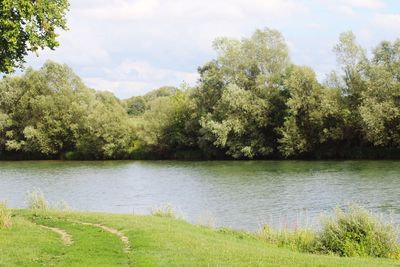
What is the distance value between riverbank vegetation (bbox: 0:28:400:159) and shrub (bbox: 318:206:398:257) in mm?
48689

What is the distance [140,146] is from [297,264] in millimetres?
82365

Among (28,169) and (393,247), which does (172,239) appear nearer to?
(393,247)

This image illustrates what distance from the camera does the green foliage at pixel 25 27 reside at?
22.5m

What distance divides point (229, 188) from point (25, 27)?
99.0 ft

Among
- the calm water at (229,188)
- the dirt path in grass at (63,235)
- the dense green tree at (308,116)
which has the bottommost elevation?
the calm water at (229,188)

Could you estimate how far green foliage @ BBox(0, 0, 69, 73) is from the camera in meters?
22.5

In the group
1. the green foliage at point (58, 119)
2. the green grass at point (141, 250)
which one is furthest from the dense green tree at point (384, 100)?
the green grass at point (141, 250)

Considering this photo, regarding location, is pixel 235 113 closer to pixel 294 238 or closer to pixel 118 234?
pixel 294 238

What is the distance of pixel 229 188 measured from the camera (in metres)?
49.8

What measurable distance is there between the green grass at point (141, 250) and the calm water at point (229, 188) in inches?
360

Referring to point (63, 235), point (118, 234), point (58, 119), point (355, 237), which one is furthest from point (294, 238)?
point (58, 119)

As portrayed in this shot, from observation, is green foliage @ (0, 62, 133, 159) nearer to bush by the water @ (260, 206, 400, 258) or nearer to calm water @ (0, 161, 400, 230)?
calm water @ (0, 161, 400, 230)

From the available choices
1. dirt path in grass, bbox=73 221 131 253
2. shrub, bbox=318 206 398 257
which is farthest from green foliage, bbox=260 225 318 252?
dirt path in grass, bbox=73 221 131 253

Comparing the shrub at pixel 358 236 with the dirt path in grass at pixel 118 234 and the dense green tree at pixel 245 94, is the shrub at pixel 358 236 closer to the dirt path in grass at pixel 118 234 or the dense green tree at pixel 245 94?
the dirt path in grass at pixel 118 234
